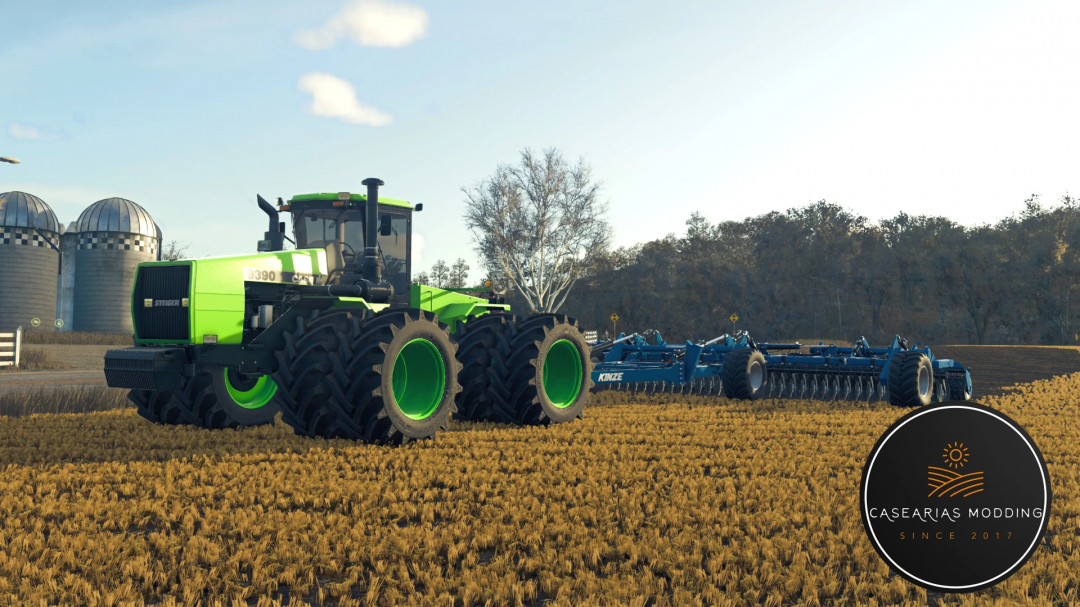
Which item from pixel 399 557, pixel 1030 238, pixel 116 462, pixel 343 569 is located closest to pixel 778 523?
pixel 399 557

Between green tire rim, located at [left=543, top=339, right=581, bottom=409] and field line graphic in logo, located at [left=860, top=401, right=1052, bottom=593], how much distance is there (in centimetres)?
758

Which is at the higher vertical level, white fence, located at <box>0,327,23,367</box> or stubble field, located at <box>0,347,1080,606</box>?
white fence, located at <box>0,327,23,367</box>

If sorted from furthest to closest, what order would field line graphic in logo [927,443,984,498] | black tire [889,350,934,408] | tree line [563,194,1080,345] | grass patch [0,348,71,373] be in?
tree line [563,194,1080,345]
grass patch [0,348,71,373]
black tire [889,350,934,408]
field line graphic in logo [927,443,984,498]

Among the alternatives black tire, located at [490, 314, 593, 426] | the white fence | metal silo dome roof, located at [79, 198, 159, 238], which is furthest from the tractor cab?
metal silo dome roof, located at [79, 198, 159, 238]

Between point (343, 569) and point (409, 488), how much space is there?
1.63 meters

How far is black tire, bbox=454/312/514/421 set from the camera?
878 centimetres

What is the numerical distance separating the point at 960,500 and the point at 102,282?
3934 cm

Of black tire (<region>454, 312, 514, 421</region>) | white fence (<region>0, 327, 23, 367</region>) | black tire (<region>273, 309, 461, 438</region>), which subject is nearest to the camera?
black tire (<region>273, 309, 461, 438</region>)

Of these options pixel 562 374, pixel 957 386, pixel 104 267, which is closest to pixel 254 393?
pixel 562 374

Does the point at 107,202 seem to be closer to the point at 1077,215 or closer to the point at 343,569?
the point at 343,569

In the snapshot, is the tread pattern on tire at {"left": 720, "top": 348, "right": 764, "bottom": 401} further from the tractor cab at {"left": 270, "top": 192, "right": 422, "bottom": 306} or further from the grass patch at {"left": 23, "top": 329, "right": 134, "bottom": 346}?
the grass patch at {"left": 23, "top": 329, "right": 134, "bottom": 346}

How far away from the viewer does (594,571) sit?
3.90 m

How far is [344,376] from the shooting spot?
6.84m

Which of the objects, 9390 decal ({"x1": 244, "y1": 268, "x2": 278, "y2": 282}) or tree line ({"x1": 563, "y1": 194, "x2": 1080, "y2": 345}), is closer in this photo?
9390 decal ({"x1": 244, "y1": 268, "x2": 278, "y2": 282})
